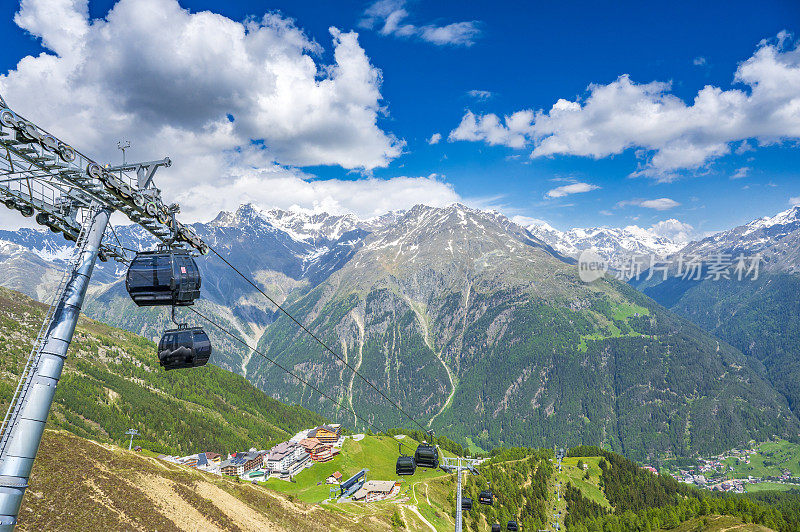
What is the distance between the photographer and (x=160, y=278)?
51.1 ft

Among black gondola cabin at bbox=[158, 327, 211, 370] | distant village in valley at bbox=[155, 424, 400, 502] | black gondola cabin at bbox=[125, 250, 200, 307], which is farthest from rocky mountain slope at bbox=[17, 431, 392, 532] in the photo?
black gondola cabin at bbox=[125, 250, 200, 307]

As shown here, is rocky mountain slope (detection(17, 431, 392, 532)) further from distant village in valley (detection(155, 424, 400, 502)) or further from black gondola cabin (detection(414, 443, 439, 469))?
distant village in valley (detection(155, 424, 400, 502))

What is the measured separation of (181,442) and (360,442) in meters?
94.8

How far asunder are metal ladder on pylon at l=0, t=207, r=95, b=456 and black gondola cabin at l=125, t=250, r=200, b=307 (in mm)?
2577

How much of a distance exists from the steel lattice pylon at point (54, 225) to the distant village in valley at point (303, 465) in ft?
339

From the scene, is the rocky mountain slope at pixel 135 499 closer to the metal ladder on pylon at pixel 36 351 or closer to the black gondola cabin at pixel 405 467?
the black gondola cabin at pixel 405 467

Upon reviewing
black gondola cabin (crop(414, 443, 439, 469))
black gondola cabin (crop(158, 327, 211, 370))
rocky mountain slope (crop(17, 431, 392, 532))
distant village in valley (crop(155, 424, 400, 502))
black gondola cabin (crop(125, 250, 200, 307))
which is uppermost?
black gondola cabin (crop(125, 250, 200, 307))

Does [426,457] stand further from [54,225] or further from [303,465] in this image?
[303,465]

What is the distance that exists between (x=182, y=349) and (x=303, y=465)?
12952 cm

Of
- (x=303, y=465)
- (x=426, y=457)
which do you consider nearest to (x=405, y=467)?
(x=426, y=457)

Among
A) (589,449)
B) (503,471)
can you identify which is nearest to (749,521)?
(503,471)

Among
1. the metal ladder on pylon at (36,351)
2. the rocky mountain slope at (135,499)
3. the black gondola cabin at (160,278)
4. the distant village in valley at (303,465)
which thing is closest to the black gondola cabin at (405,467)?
the rocky mountain slope at (135,499)

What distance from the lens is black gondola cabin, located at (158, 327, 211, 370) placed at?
686 inches

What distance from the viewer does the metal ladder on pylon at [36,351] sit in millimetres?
10938
